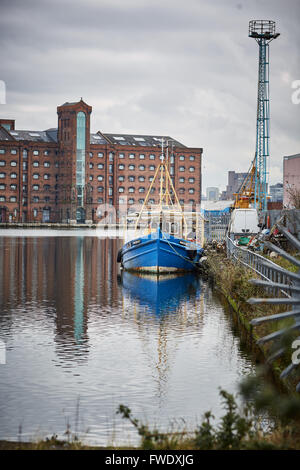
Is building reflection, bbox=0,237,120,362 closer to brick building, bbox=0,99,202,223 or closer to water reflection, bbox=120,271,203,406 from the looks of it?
water reflection, bbox=120,271,203,406

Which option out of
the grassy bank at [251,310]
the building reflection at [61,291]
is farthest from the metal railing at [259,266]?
the building reflection at [61,291]

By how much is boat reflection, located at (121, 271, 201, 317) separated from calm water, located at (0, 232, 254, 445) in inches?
1.5

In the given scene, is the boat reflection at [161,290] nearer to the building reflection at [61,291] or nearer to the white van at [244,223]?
the building reflection at [61,291]

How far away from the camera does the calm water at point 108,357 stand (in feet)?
29.6

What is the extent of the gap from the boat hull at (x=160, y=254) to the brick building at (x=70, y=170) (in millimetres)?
92923

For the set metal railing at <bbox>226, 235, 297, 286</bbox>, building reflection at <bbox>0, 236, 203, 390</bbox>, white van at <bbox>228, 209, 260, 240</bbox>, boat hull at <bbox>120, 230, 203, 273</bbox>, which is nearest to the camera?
building reflection at <bbox>0, 236, 203, 390</bbox>

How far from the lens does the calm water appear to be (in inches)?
355

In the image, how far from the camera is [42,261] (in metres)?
34.4

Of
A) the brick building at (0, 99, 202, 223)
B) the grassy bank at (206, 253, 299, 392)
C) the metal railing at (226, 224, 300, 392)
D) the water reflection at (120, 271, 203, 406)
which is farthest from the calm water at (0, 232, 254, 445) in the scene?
the brick building at (0, 99, 202, 223)

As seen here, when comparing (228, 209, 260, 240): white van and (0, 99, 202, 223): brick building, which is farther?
(0, 99, 202, 223): brick building

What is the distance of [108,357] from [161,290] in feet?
36.6

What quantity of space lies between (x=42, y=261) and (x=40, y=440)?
28.2m

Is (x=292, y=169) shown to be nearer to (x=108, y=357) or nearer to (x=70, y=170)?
(x=70, y=170)
